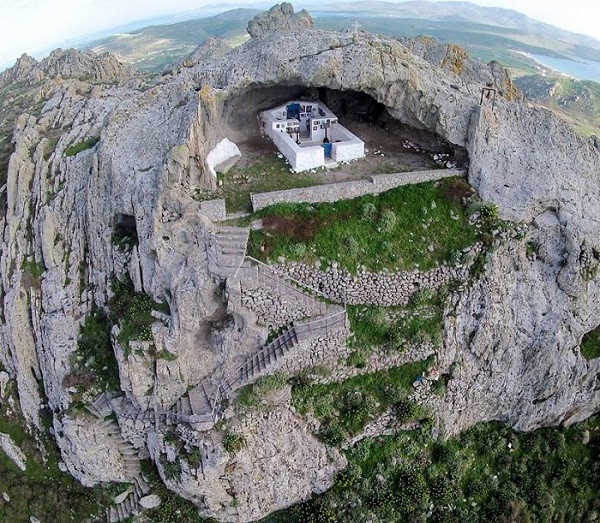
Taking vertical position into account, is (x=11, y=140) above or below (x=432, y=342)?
above

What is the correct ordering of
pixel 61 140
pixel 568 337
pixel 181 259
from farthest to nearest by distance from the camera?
pixel 61 140
pixel 568 337
pixel 181 259

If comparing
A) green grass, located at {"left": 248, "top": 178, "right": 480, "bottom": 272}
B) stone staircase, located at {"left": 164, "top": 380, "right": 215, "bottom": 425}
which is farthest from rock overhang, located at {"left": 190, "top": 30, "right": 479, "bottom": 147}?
stone staircase, located at {"left": 164, "top": 380, "right": 215, "bottom": 425}

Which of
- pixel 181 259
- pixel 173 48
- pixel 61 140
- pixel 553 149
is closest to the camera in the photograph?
pixel 181 259

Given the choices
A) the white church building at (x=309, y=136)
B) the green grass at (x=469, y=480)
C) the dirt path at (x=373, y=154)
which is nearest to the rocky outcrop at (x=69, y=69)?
the white church building at (x=309, y=136)

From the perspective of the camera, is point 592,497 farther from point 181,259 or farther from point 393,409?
point 181,259

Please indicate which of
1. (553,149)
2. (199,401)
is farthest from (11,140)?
(553,149)


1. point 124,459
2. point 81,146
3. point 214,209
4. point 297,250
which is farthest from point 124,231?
point 124,459

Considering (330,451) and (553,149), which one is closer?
(330,451)
